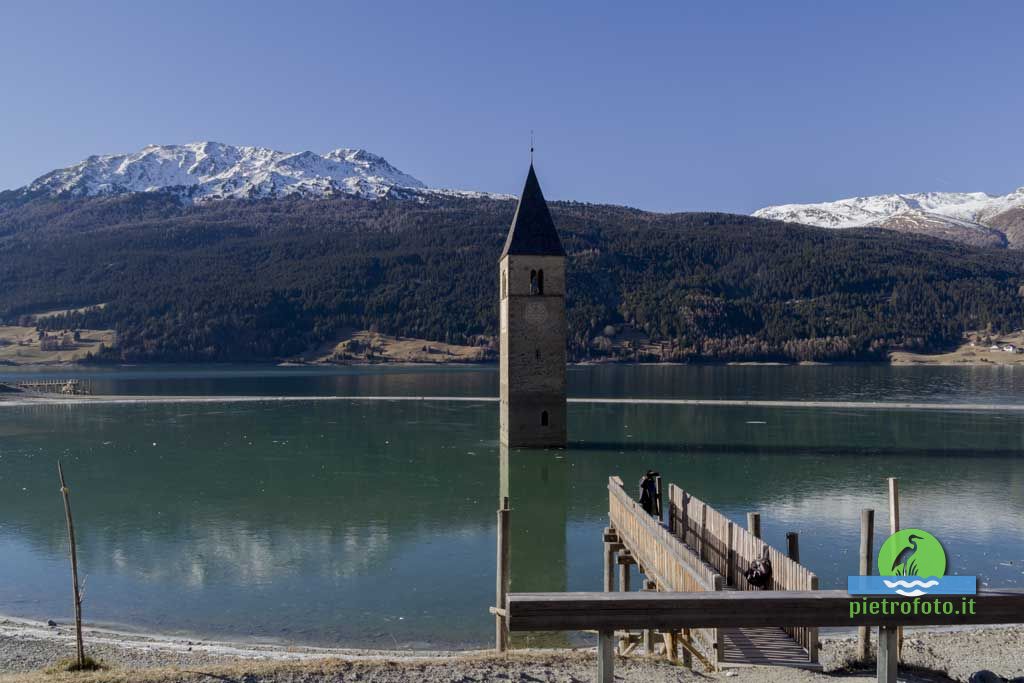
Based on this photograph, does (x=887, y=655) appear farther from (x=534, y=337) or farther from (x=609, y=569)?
(x=534, y=337)

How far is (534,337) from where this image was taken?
48312mm

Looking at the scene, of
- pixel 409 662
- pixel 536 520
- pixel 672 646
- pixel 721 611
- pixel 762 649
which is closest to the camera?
pixel 721 611

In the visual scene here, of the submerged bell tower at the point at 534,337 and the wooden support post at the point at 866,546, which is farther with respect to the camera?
the submerged bell tower at the point at 534,337

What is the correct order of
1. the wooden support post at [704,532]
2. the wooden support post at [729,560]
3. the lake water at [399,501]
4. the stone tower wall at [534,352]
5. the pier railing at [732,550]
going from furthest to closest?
the stone tower wall at [534,352] < the lake water at [399,501] < the wooden support post at [704,532] < the wooden support post at [729,560] < the pier railing at [732,550]

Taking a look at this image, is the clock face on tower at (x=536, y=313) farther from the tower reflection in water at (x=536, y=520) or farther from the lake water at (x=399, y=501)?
the lake water at (x=399, y=501)

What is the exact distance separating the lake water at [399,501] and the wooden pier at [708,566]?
11.2 feet

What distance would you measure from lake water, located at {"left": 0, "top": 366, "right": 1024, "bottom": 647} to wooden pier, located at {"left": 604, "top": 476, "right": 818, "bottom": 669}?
3.41m

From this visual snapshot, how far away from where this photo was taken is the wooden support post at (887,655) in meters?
8.51

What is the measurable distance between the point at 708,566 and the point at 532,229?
3610cm

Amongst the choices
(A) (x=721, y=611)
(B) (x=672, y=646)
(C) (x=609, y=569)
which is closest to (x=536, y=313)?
(C) (x=609, y=569)

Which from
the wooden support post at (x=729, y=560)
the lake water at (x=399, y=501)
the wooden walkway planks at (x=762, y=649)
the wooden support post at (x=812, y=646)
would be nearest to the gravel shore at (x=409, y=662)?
the wooden walkway planks at (x=762, y=649)

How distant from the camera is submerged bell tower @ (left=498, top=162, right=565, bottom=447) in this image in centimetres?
4812

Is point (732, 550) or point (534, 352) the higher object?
point (534, 352)

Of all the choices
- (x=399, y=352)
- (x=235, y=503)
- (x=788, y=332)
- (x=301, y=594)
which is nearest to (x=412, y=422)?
(x=235, y=503)
